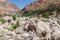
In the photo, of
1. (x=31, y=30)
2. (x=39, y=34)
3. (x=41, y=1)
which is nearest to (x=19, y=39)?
(x=39, y=34)

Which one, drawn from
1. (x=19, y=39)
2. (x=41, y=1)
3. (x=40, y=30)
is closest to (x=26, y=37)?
(x=19, y=39)

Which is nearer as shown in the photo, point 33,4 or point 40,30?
point 40,30

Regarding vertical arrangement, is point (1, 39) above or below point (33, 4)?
below

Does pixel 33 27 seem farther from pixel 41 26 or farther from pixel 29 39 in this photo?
pixel 29 39

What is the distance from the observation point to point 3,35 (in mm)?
15445

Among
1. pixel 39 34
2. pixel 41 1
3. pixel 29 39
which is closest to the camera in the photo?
pixel 29 39

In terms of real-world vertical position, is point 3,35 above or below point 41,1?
below

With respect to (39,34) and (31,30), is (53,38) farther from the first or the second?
(31,30)

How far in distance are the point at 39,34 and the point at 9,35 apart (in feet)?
7.95

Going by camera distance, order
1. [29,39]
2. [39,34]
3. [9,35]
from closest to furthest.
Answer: [29,39] < [39,34] < [9,35]

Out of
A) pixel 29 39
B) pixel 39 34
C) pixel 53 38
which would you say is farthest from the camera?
pixel 39 34

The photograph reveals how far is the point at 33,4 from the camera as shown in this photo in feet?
327

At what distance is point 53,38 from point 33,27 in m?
4.37

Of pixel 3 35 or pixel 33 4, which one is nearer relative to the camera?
pixel 3 35
